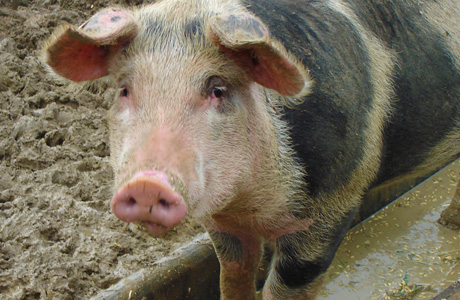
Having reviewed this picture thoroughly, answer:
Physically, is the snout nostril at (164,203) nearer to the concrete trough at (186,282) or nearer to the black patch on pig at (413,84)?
the concrete trough at (186,282)

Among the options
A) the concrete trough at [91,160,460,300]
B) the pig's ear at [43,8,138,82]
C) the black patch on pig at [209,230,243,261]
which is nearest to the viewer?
the pig's ear at [43,8,138,82]

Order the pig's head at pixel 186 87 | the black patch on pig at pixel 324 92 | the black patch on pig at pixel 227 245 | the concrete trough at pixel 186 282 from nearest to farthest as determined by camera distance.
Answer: the pig's head at pixel 186 87
the black patch on pig at pixel 324 92
the concrete trough at pixel 186 282
the black patch on pig at pixel 227 245

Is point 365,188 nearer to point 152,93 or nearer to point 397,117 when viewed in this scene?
point 397,117

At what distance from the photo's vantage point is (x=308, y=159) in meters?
2.77

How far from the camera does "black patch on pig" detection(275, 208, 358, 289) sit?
9.87 ft

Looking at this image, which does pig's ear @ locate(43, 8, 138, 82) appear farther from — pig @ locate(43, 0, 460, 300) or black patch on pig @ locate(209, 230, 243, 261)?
black patch on pig @ locate(209, 230, 243, 261)

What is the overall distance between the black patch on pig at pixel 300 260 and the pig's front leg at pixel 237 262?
0.30 metres

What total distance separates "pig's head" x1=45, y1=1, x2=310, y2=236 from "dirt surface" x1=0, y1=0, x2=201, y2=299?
0.42 meters

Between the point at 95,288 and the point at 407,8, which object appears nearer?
the point at 95,288

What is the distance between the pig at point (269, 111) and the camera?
7.01ft

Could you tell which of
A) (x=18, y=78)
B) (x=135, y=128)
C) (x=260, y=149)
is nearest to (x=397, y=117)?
(x=260, y=149)

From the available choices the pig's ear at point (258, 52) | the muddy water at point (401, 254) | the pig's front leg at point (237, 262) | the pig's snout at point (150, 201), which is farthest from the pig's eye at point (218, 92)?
the muddy water at point (401, 254)

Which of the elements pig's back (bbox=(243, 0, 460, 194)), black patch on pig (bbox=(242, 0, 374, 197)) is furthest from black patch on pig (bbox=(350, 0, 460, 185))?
black patch on pig (bbox=(242, 0, 374, 197))

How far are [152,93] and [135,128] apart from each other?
0.49 feet
